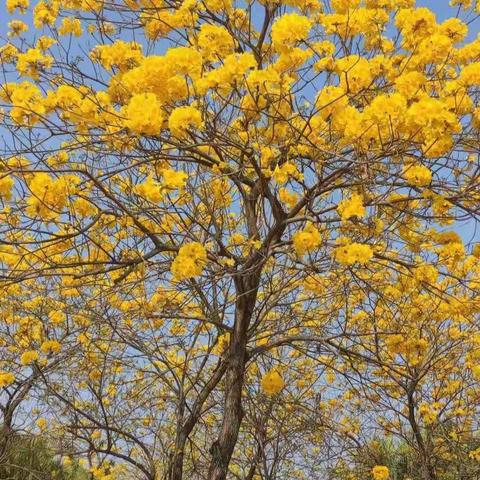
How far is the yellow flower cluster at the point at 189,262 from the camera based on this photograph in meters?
3.49

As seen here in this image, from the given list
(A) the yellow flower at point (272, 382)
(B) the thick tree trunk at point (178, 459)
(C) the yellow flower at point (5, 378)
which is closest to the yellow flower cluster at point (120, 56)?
(A) the yellow flower at point (272, 382)

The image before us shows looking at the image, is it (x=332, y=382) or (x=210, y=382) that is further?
(x=332, y=382)

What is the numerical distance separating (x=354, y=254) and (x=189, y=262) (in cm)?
94

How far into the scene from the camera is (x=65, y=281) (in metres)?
6.50

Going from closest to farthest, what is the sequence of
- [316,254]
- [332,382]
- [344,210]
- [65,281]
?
1. [344,210]
2. [316,254]
3. [65,281]
4. [332,382]

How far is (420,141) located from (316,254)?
155 centimetres

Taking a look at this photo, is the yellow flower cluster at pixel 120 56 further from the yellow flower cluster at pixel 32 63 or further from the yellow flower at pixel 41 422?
the yellow flower at pixel 41 422

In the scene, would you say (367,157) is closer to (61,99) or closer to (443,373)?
(61,99)

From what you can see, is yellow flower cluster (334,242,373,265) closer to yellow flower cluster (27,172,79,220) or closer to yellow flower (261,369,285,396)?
yellow flower (261,369,285,396)

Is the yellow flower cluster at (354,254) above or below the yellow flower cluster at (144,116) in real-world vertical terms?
below

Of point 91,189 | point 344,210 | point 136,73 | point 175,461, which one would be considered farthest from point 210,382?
point 136,73

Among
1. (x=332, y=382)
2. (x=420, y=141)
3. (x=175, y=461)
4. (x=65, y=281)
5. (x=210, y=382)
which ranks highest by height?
(x=332, y=382)

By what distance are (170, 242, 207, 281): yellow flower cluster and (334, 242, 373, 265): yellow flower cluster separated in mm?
809

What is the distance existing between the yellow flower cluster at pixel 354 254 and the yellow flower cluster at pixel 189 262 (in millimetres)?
809
